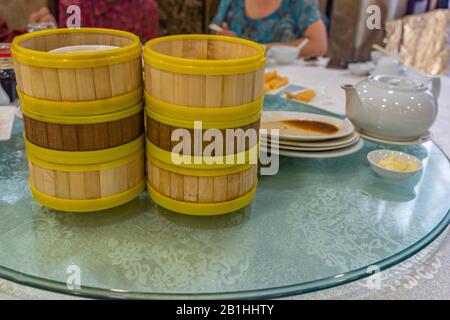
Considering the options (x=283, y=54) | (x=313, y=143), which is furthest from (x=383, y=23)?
(x=313, y=143)

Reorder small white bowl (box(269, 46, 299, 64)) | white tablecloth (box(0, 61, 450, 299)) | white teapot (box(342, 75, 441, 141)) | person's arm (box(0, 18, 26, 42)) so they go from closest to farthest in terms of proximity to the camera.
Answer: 1. white tablecloth (box(0, 61, 450, 299))
2. white teapot (box(342, 75, 441, 141))
3. person's arm (box(0, 18, 26, 42))
4. small white bowl (box(269, 46, 299, 64))

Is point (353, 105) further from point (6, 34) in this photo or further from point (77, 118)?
point (6, 34)

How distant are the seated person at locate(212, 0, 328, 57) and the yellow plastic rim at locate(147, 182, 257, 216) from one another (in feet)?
6.56

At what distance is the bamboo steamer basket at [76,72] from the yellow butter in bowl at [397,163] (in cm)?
59

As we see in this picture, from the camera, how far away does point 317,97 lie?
162cm

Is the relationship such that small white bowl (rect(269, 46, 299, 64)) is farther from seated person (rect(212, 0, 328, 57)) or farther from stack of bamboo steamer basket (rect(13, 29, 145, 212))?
stack of bamboo steamer basket (rect(13, 29, 145, 212))

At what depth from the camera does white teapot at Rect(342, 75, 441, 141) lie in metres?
1.18

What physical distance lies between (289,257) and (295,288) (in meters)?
0.07

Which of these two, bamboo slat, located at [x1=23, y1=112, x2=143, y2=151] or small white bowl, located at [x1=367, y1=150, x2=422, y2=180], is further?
small white bowl, located at [x1=367, y1=150, x2=422, y2=180]

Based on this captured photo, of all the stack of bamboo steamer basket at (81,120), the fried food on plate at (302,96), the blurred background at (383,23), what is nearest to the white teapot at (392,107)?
the fried food on plate at (302,96)

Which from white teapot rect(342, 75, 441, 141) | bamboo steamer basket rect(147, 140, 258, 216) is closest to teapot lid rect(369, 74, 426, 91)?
white teapot rect(342, 75, 441, 141)
